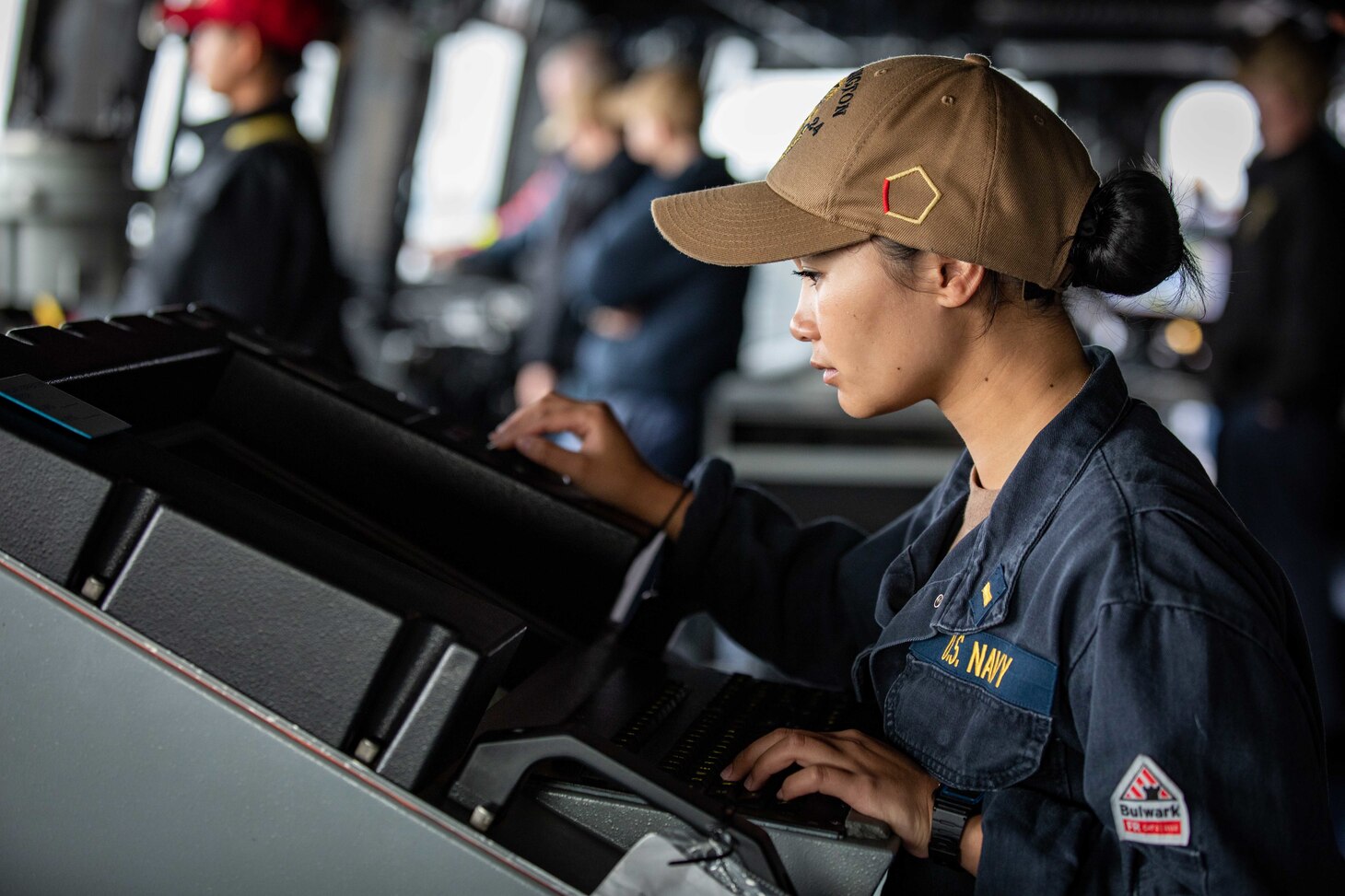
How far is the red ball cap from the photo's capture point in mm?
2531

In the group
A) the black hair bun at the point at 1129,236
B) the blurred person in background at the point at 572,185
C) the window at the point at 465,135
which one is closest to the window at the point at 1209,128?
the window at the point at 465,135

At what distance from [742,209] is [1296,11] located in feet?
18.3

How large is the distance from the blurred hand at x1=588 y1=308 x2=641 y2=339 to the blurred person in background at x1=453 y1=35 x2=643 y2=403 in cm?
40

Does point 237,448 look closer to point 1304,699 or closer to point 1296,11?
point 1304,699

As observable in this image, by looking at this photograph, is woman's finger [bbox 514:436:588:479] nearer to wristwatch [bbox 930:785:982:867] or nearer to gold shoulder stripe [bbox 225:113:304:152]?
wristwatch [bbox 930:785:982:867]

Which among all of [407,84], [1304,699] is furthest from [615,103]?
[1304,699]

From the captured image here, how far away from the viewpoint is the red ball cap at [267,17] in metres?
2.53

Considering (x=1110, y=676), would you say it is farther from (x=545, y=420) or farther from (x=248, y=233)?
(x=248, y=233)

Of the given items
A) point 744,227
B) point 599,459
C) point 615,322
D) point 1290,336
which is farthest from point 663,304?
point 744,227

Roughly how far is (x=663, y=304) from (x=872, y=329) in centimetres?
249

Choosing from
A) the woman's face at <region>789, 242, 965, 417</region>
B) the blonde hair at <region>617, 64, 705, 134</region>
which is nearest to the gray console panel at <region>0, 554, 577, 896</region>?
the woman's face at <region>789, 242, 965, 417</region>

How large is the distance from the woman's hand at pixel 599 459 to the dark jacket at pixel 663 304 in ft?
6.75

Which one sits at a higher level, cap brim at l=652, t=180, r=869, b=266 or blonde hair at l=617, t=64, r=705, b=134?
blonde hair at l=617, t=64, r=705, b=134

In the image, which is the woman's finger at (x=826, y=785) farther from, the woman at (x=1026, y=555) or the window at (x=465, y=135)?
the window at (x=465, y=135)
